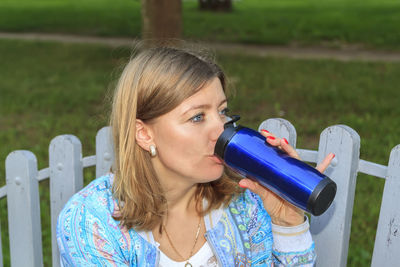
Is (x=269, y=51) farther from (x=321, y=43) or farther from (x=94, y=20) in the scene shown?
(x=94, y=20)

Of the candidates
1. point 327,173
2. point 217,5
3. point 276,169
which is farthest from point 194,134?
point 217,5

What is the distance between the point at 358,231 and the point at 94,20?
14018 mm

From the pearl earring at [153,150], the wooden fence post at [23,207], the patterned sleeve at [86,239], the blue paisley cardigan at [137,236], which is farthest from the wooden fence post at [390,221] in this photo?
the wooden fence post at [23,207]

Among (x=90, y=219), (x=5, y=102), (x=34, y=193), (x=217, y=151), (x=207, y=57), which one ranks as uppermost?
(x=207, y=57)

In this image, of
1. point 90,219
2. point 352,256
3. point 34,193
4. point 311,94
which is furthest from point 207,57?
point 311,94

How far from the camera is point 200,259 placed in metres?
2.04

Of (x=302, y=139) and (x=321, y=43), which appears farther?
(x=321, y=43)

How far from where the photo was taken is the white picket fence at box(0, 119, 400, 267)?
2.13 meters

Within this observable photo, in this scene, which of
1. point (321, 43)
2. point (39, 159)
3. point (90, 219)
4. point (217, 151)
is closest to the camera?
point (217, 151)

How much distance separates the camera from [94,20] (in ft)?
54.0

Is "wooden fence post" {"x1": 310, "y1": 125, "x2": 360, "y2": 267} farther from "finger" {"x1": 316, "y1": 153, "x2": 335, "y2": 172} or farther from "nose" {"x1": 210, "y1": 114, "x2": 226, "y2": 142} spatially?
"nose" {"x1": 210, "y1": 114, "x2": 226, "y2": 142}

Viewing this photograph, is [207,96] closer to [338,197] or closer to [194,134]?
[194,134]

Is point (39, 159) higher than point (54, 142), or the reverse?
point (54, 142)

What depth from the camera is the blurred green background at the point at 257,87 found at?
4.87 meters
